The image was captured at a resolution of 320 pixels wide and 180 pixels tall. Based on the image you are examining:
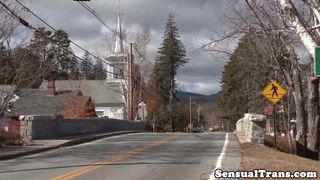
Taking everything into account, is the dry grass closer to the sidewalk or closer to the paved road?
the paved road

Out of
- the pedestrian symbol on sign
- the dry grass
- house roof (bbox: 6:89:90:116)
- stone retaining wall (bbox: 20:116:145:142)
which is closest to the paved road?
the dry grass

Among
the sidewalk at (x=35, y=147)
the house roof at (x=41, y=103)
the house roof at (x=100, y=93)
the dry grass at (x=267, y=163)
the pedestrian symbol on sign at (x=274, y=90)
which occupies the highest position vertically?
the house roof at (x=100, y=93)

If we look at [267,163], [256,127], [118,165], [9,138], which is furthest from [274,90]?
[9,138]

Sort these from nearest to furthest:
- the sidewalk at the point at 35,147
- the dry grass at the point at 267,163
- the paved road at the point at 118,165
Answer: the paved road at the point at 118,165 → the dry grass at the point at 267,163 → the sidewalk at the point at 35,147

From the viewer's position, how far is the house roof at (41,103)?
220 feet

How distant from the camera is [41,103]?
69750 mm

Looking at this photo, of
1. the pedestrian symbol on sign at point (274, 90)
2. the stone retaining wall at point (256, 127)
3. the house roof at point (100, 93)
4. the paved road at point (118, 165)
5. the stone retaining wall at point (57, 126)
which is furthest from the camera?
the house roof at point (100, 93)

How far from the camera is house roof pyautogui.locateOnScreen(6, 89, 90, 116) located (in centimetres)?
6700

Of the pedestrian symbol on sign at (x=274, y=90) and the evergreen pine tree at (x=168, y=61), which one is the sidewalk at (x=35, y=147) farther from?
the evergreen pine tree at (x=168, y=61)

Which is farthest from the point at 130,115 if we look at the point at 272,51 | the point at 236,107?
the point at 272,51

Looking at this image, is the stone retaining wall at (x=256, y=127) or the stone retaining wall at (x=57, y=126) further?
the stone retaining wall at (x=57, y=126)

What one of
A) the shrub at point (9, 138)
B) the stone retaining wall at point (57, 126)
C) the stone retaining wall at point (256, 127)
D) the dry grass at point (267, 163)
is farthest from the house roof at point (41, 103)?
the dry grass at point (267, 163)

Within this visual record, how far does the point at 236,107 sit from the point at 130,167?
6814 centimetres

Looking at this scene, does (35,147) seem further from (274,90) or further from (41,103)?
(41,103)
